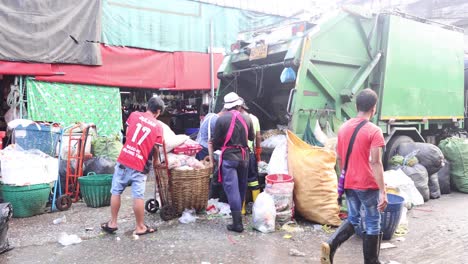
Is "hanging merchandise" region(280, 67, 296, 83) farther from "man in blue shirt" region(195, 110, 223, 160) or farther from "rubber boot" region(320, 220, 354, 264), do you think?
"rubber boot" region(320, 220, 354, 264)

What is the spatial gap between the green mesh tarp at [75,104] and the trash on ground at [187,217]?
381 centimetres

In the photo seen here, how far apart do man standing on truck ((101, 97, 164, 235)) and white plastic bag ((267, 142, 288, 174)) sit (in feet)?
4.78

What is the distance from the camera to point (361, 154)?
2934 millimetres

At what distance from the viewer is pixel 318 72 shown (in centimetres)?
511

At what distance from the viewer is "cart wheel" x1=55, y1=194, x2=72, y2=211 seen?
15.9ft

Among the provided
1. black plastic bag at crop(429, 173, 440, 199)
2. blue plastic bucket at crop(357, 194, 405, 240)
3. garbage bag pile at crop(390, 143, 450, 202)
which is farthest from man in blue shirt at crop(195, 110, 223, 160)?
black plastic bag at crop(429, 173, 440, 199)

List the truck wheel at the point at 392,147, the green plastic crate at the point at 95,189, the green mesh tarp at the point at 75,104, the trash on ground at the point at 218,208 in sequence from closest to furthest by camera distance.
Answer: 1. the trash on ground at the point at 218,208
2. the green plastic crate at the point at 95,189
3. the truck wheel at the point at 392,147
4. the green mesh tarp at the point at 75,104

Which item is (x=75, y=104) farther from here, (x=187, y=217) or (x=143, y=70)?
(x=187, y=217)

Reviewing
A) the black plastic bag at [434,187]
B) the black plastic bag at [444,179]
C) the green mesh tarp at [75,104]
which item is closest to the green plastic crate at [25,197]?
the green mesh tarp at [75,104]

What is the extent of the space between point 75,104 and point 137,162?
166 inches

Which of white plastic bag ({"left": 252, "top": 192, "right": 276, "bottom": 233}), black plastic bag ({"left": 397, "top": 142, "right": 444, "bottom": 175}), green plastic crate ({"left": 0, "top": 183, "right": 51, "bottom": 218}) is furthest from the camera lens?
black plastic bag ({"left": 397, "top": 142, "right": 444, "bottom": 175})

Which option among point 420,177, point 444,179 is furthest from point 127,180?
point 444,179

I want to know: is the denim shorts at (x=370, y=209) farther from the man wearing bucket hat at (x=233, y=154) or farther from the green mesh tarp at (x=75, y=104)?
the green mesh tarp at (x=75, y=104)

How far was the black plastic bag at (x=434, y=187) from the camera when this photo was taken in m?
5.66
